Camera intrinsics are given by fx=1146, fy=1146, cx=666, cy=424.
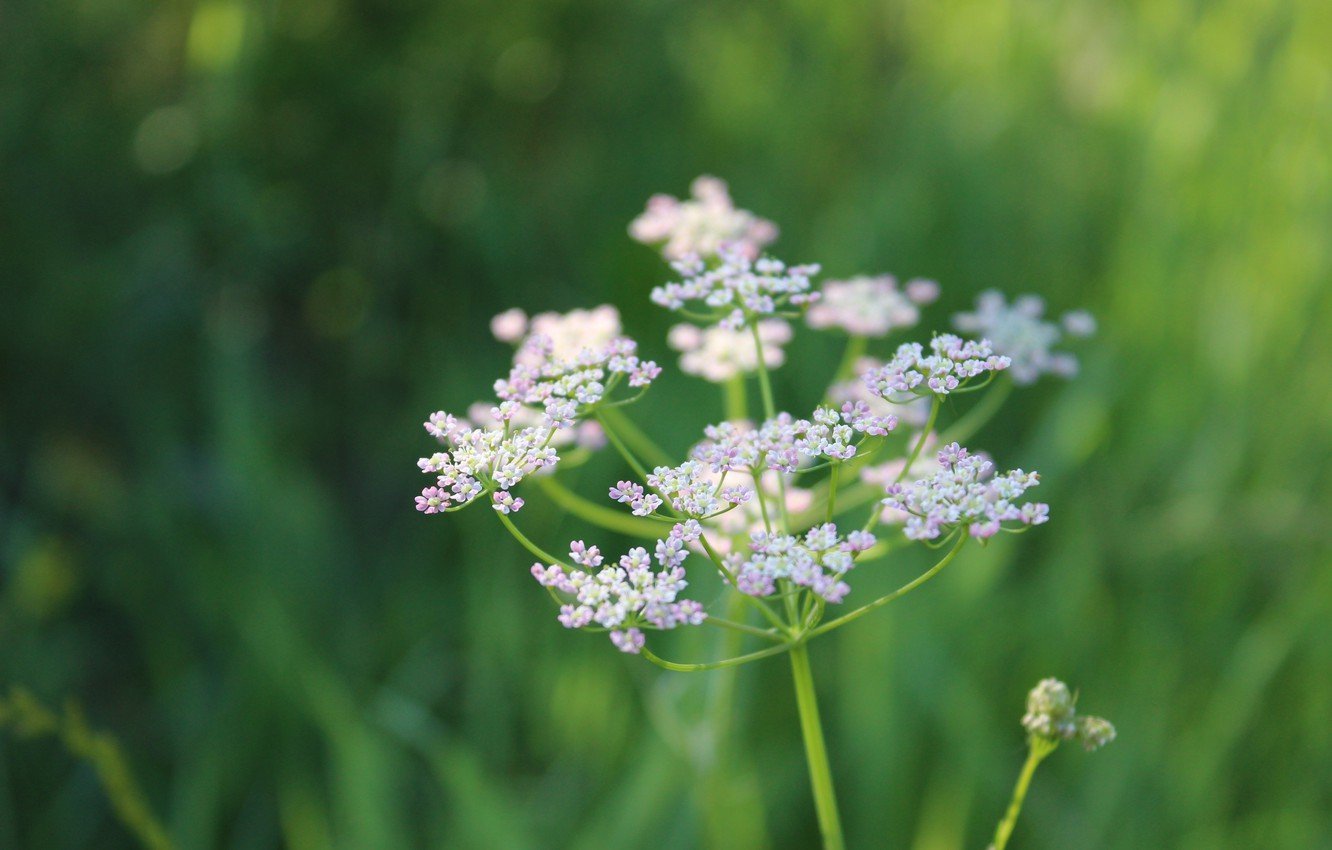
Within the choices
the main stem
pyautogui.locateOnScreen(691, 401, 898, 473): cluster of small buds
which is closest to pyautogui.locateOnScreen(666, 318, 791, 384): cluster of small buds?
pyautogui.locateOnScreen(691, 401, 898, 473): cluster of small buds

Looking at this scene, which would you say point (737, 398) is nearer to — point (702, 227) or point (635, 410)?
point (702, 227)

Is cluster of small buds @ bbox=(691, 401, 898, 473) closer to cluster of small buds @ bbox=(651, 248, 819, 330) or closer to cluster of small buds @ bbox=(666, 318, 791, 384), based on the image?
cluster of small buds @ bbox=(651, 248, 819, 330)

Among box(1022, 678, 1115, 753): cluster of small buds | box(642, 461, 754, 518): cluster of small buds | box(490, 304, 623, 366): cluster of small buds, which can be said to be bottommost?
box(1022, 678, 1115, 753): cluster of small buds

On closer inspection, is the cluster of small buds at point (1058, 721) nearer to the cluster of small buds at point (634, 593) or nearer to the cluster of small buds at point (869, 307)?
the cluster of small buds at point (634, 593)

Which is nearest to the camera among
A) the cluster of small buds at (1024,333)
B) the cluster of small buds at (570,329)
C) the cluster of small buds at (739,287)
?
the cluster of small buds at (739,287)

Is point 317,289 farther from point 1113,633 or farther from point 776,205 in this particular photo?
point 1113,633

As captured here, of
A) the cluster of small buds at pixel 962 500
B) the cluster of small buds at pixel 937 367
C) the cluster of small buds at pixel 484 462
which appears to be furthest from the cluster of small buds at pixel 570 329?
the cluster of small buds at pixel 962 500
